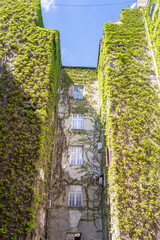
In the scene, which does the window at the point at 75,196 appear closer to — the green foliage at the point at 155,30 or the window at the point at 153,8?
the green foliage at the point at 155,30

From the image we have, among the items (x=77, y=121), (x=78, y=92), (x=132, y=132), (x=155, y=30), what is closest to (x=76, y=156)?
(x=77, y=121)

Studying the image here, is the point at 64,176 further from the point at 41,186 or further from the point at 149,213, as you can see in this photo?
the point at 149,213

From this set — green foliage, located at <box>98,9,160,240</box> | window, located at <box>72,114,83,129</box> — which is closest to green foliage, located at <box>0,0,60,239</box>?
green foliage, located at <box>98,9,160,240</box>

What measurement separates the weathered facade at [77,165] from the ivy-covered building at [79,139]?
61 millimetres

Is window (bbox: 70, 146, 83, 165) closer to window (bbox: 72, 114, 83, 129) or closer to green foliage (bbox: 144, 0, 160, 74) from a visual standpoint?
window (bbox: 72, 114, 83, 129)

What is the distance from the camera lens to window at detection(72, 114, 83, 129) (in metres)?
15.6

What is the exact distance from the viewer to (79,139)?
15.0 meters

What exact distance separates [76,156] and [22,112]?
5.71 meters

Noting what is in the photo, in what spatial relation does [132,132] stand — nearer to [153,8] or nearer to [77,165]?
[77,165]

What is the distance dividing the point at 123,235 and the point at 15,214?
14.2 feet

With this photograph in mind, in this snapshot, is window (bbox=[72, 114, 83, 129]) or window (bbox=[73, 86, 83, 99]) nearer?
window (bbox=[72, 114, 83, 129])

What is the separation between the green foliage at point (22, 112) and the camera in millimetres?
8164

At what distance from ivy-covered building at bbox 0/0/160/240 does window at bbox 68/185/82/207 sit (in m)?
0.06

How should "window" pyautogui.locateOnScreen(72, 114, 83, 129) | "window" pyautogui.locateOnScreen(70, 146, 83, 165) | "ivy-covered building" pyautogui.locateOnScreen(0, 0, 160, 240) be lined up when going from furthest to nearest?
"window" pyautogui.locateOnScreen(72, 114, 83, 129) < "window" pyautogui.locateOnScreen(70, 146, 83, 165) < "ivy-covered building" pyautogui.locateOnScreen(0, 0, 160, 240)
